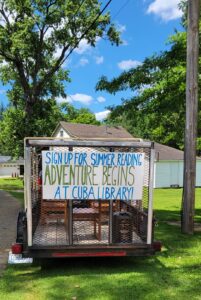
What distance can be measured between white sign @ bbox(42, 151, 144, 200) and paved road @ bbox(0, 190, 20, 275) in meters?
1.85

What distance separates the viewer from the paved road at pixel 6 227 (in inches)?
348

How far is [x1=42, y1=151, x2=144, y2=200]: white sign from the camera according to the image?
23.4 ft

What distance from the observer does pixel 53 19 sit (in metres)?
27.1

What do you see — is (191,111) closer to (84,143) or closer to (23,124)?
(84,143)

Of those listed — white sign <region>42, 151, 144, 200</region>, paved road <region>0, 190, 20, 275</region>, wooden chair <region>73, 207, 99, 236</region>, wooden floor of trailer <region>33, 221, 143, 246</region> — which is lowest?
paved road <region>0, 190, 20, 275</region>

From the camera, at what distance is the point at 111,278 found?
678 cm

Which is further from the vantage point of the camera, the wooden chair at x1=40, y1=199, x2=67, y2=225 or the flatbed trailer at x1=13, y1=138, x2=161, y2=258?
the wooden chair at x1=40, y1=199, x2=67, y2=225

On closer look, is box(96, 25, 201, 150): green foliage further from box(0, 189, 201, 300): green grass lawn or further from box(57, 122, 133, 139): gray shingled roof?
box(57, 122, 133, 139): gray shingled roof

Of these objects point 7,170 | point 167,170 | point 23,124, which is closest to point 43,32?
point 23,124

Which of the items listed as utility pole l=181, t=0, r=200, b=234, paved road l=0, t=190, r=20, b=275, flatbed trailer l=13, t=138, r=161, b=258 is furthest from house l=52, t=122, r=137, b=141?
flatbed trailer l=13, t=138, r=161, b=258

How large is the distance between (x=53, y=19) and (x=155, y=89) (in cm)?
1717

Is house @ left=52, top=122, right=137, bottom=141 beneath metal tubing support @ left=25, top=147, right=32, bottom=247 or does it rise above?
above

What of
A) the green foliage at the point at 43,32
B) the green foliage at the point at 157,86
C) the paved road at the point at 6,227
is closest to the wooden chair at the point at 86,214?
the paved road at the point at 6,227

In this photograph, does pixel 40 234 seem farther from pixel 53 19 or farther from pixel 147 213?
pixel 53 19
